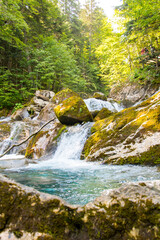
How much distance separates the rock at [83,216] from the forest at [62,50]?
27.0ft

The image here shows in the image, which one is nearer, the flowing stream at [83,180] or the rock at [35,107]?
the flowing stream at [83,180]

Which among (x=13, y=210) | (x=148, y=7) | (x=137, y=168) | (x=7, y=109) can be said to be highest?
(x=148, y=7)

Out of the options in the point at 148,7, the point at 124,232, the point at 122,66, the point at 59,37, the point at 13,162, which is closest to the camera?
the point at 124,232

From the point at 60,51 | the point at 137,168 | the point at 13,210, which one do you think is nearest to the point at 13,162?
the point at 137,168

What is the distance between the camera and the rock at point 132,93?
12257 mm

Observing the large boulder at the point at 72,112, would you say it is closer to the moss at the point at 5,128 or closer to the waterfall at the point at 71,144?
the waterfall at the point at 71,144

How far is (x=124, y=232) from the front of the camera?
3.52 feet

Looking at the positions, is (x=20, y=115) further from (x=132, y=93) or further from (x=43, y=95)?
(x=132, y=93)

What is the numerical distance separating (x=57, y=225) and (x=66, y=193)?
1.67m

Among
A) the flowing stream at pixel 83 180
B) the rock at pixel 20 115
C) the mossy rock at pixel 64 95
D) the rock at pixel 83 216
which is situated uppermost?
the mossy rock at pixel 64 95

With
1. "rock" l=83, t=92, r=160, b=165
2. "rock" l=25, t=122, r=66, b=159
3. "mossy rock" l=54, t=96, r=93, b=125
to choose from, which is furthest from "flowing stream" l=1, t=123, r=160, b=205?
"mossy rock" l=54, t=96, r=93, b=125

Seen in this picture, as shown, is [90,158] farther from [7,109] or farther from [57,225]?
[7,109]

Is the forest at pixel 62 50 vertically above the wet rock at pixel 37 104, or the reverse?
the forest at pixel 62 50

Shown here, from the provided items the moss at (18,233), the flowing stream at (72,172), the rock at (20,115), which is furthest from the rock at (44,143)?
the moss at (18,233)
